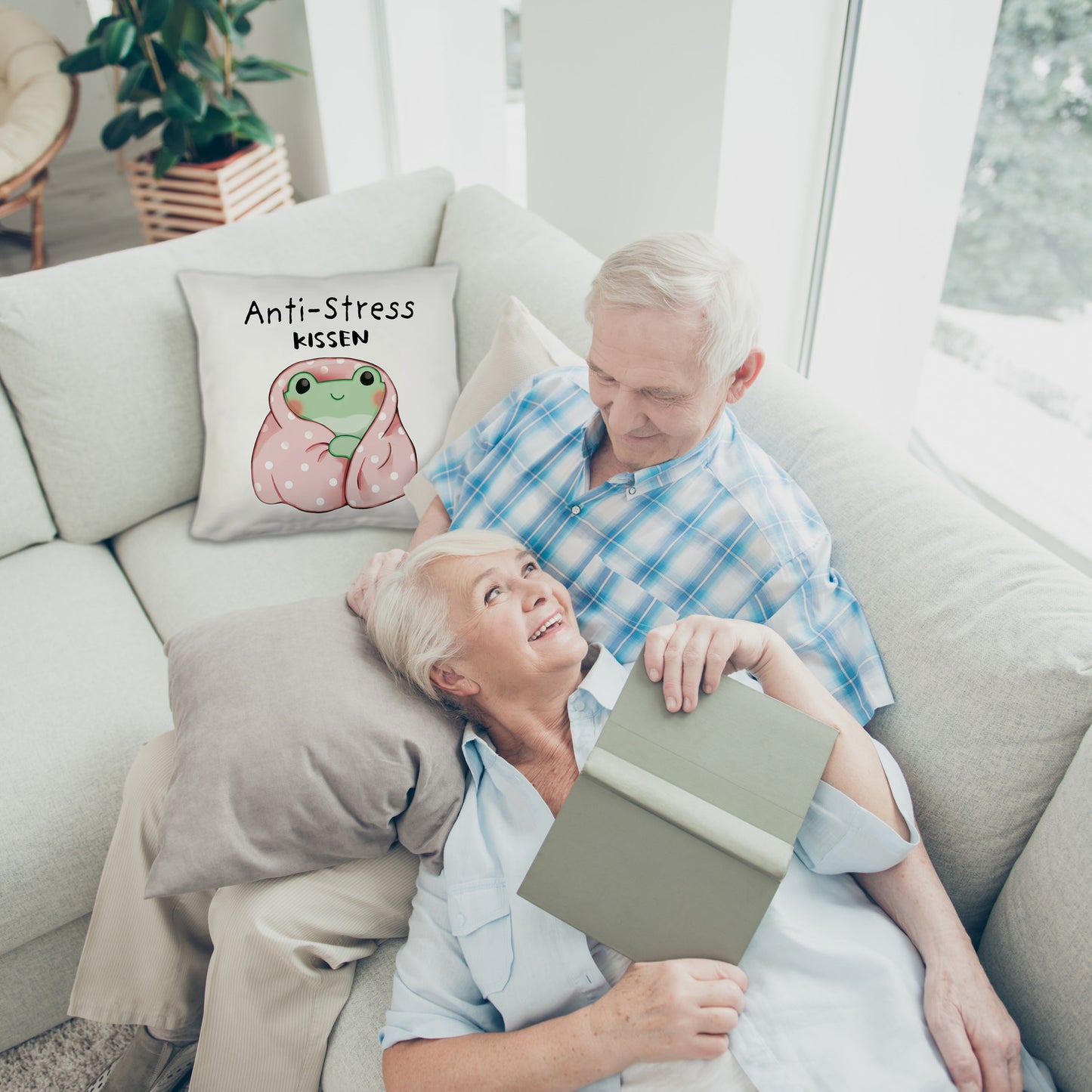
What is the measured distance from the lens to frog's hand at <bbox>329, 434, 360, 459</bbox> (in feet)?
5.50

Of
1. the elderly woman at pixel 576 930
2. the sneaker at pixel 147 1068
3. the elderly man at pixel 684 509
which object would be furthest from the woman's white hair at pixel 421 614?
the sneaker at pixel 147 1068

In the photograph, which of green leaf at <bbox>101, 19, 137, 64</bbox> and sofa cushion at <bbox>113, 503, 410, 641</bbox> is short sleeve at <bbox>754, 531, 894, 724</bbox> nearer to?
sofa cushion at <bbox>113, 503, 410, 641</bbox>

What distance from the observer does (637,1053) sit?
2.79ft

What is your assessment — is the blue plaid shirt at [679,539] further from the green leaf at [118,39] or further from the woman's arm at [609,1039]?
the green leaf at [118,39]

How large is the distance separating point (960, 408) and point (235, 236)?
1644 millimetres

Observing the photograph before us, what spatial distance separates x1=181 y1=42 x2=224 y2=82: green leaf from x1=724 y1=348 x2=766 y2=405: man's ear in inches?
96.7

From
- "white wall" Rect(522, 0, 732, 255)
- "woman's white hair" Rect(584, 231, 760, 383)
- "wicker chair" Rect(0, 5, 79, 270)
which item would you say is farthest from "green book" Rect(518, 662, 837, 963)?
"wicker chair" Rect(0, 5, 79, 270)

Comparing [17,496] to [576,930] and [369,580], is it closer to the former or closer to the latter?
[369,580]

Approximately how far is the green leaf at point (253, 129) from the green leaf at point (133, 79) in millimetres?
303

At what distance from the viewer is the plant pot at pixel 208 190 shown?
9.45 feet

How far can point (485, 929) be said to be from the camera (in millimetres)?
973

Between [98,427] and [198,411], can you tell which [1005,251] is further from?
[98,427]

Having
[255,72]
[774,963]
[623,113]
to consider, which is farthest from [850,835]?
[255,72]

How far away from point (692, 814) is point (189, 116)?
8.92 feet
